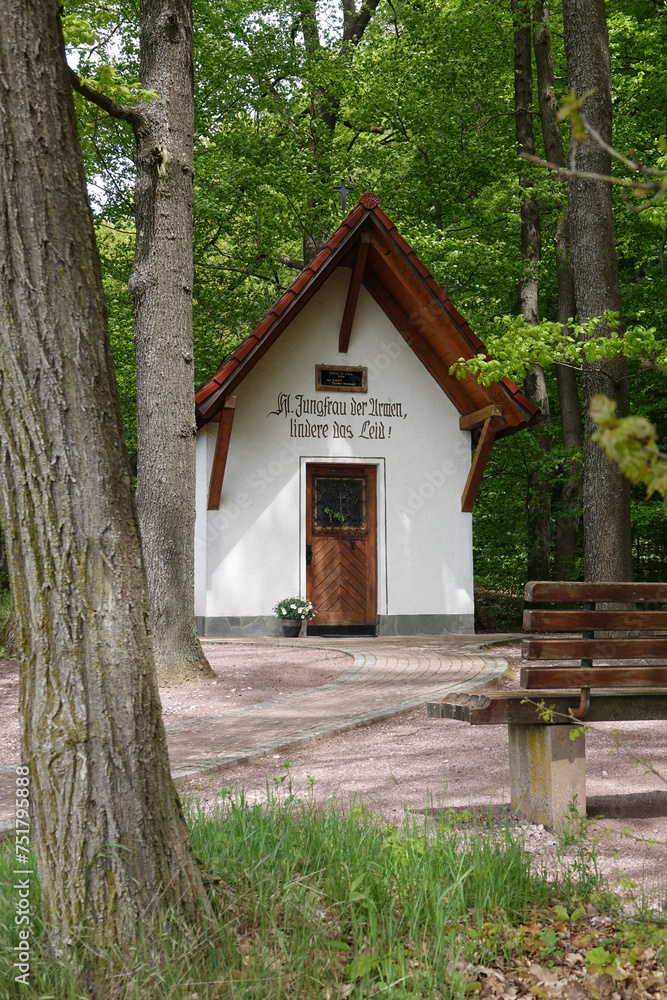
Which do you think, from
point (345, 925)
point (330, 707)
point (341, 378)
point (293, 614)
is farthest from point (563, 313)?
point (345, 925)

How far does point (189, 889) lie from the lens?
2.65 metres

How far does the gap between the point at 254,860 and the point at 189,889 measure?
15.4 inches

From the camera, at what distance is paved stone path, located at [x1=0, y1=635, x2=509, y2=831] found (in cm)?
562

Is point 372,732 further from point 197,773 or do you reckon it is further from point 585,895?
point 585,895

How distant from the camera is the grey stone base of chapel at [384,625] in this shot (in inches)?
523

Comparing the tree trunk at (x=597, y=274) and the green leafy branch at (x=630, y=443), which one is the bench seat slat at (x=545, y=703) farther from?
the tree trunk at (x=597, y=274)

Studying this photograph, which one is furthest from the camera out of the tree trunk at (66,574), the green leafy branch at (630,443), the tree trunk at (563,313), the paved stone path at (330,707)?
the tree trunk at (563,313)

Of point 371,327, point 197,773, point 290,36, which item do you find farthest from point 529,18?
point 197,773

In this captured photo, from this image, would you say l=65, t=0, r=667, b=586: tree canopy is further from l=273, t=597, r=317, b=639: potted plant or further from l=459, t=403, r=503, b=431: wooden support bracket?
l=273, t=597, r=317, b=639: potted plant

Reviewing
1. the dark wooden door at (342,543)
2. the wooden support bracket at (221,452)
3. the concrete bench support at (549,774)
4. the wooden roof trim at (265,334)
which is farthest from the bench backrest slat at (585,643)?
the dark wooden door at (342,543)

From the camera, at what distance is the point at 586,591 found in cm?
412

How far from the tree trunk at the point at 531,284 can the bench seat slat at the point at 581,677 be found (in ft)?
40.5

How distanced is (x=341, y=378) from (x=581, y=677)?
10300mm

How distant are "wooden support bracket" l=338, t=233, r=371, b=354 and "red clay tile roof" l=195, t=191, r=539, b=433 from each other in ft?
0.49
